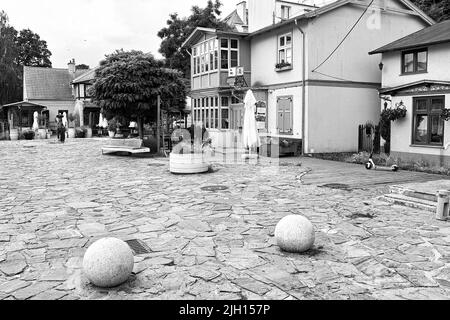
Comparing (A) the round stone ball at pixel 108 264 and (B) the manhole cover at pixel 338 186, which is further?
(B) the manhole cover at pixel 338 186

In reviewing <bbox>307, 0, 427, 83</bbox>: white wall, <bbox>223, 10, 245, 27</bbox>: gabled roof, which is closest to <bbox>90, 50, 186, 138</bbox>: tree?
<bbox>307, 0, 427, 83</bbox>: white wall

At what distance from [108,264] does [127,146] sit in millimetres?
15613

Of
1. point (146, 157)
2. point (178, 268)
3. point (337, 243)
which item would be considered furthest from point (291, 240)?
point (146, 157)

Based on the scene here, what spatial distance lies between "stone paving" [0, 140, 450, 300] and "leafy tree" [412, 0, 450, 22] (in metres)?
23.2

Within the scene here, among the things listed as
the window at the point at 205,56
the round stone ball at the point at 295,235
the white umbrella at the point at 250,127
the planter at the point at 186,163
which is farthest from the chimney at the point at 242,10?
the round stone ball at the point at 295,235

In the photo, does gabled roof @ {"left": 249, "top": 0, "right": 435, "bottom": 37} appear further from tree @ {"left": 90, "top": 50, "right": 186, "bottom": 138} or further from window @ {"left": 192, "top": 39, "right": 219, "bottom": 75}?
tree @ {"left": 90, "top": 50, "right": 186, "bottom": 138}

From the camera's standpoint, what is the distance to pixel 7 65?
46.5 metres

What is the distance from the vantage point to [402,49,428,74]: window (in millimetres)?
16683

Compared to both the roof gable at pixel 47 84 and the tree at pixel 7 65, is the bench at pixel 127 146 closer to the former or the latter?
the tree at pixel 7 65

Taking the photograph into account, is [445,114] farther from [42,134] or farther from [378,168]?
[42,134]

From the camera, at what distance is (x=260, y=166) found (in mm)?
16031

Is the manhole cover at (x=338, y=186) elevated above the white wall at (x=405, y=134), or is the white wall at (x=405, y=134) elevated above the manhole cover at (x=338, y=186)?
the white wall at (x=405, y=134)

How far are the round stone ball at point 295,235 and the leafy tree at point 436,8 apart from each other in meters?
29.1

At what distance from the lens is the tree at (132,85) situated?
18.8 meters
